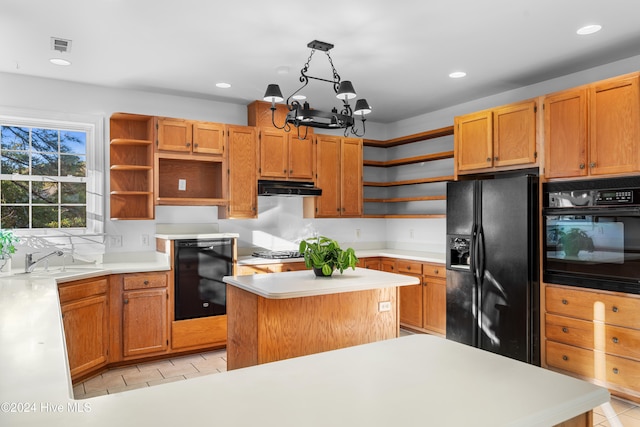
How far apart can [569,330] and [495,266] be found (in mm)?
740

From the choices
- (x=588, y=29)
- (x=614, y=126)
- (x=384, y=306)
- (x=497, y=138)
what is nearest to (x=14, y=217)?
(x=384, y=306)

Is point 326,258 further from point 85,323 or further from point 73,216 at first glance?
point 73,216

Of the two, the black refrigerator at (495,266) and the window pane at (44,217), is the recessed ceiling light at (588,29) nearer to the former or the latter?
the black refrigerator at (495,266)

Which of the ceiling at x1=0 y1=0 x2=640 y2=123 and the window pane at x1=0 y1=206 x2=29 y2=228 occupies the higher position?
the ceiling at x1=0 y1=0 x2=640 y2=123

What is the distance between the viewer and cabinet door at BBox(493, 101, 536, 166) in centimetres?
382

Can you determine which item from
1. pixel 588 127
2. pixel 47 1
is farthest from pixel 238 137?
pixel 588 127

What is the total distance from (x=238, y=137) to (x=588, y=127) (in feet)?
10.7

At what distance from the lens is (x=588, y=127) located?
11.2 ft

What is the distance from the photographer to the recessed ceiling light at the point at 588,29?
9.94 ft

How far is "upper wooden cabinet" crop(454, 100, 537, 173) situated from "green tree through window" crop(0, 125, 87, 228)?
12.4 feet

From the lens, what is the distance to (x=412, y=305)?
5.12 meters

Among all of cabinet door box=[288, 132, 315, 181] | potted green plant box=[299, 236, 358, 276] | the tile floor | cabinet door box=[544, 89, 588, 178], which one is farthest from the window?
cabinet door box=[544, 89, 588, 178]

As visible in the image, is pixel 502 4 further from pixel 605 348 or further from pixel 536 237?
pixel 605 348

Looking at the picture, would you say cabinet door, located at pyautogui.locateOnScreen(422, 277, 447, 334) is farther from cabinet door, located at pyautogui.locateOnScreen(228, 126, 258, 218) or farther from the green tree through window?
the green tree through window
